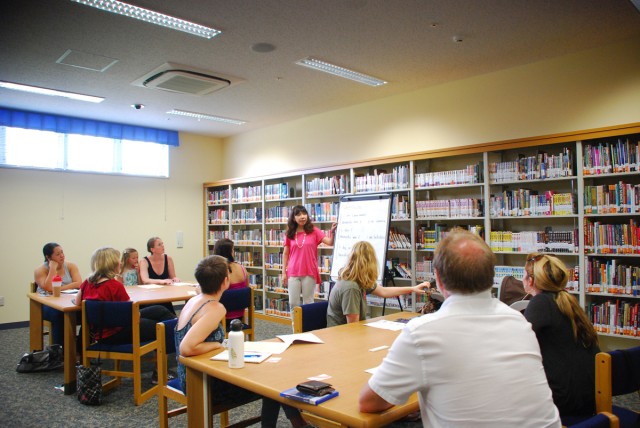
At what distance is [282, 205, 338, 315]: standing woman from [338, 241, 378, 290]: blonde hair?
7.64 ft

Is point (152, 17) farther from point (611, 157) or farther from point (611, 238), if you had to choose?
point (611, 238)

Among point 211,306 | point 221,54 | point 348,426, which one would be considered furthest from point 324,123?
point 348,426

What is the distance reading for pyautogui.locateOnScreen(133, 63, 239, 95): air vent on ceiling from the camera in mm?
4965

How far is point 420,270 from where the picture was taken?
5551 millimetres

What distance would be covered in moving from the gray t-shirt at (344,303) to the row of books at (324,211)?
317 centimetres

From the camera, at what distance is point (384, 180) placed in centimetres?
594

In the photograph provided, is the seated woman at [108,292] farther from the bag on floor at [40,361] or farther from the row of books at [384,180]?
the row of books at [384,180]

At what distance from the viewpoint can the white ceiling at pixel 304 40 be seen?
143 inches

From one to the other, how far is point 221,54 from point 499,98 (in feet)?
9.79

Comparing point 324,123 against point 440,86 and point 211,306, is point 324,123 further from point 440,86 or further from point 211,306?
point 211,306

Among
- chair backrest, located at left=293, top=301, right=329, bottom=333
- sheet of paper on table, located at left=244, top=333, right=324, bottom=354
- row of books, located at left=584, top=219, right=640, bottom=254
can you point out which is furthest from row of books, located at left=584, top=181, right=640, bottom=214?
sheet of paper on table, located at left=244, top=333, right=324, bottom=354

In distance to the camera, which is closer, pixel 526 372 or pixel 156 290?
pixel 526 372

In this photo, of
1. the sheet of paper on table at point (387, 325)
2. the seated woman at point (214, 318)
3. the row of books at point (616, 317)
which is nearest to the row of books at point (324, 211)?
the row of books at point (616, 317)

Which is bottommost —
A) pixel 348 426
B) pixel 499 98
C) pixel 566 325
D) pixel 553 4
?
pixel 348 426
